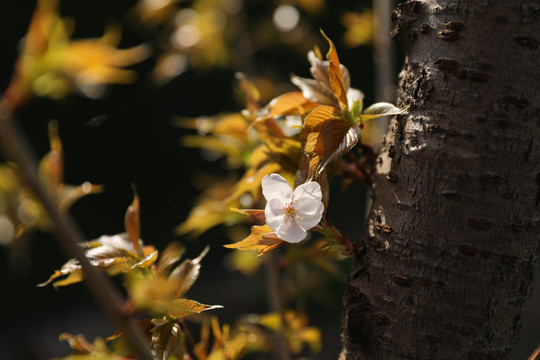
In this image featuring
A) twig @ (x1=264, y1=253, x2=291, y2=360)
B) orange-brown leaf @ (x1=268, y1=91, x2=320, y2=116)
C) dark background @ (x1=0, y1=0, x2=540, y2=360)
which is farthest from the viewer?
dark background @ (x1=0, y1=0, x2=540, y2=360)

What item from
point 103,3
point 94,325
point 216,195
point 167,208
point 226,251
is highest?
point 103,3

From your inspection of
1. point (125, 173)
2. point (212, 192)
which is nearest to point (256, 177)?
point (212, 192)

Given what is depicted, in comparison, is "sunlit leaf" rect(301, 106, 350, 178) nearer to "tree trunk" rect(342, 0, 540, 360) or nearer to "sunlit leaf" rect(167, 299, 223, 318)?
"tree trunk" rect(342, 0, 540, 360)

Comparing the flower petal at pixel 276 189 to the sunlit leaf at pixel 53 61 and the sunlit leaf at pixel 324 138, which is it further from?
the sunlit leaf at pixel 53 61

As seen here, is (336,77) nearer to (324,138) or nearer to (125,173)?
(324,138)

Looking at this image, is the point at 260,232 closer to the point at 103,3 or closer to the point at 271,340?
the point at 271,340

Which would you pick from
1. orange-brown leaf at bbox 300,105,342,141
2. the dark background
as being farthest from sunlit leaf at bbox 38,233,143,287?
the dark background

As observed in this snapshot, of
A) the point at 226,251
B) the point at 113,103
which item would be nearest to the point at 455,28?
the point at 113,103
